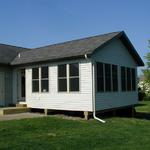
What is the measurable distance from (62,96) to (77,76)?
1486 millimetres

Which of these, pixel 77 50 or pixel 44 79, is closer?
pixel 77 50

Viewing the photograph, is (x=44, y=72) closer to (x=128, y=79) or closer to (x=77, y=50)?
(x=77, y=50)

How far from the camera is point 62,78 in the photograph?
16.0m

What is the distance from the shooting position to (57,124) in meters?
12.8

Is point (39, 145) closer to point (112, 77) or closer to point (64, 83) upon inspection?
point (64, 83)

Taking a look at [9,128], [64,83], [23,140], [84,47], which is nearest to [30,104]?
[64,83]

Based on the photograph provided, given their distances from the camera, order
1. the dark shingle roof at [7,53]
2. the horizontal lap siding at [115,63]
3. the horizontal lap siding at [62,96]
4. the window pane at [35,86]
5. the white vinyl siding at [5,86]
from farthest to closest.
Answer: the dark shingle roof at [7,53]
the white vinyl siding at [5,86]
the window pane at [35,86]
the horizontal lap siding at [115,63]
the horizontal lap siding at [62,96]

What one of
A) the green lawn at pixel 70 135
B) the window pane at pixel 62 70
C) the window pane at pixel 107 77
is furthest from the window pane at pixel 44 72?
the green lawn at pixel 70 135

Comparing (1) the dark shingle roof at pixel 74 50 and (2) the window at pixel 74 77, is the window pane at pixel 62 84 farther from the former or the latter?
(1) the dark shingle roof at pixel 74 50

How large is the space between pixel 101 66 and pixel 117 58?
7.44 ft

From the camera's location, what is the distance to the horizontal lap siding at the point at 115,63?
15.6 meters

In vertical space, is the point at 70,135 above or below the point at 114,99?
below

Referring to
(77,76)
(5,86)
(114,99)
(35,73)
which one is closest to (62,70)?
(77,76)

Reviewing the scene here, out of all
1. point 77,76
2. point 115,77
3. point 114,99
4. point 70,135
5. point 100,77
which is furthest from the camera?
point 115,77
